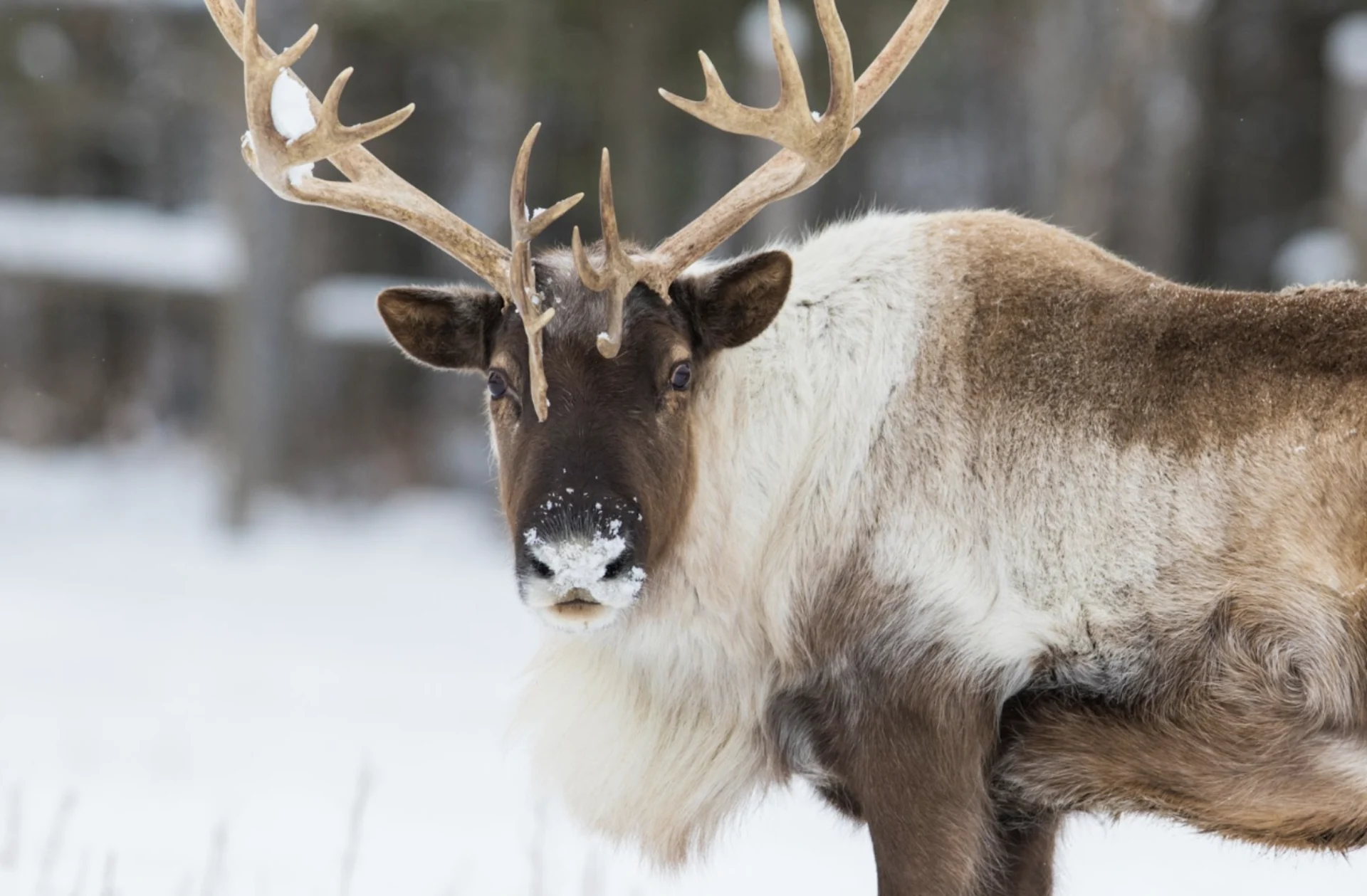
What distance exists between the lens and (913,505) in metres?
3.69

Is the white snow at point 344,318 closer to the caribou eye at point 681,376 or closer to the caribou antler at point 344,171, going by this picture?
the caribou antler at point 344,171

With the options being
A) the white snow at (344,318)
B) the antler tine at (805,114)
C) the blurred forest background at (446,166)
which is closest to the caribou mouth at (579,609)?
the antler tine at (805,114)

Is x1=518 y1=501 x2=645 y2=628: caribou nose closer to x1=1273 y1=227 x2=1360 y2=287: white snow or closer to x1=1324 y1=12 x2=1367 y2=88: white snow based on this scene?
x1=1273 y1=227 x2=1360 y2=287: white snow

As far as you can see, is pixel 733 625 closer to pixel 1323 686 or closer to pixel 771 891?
pixel 1323 686

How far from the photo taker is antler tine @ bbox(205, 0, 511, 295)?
3838 mm

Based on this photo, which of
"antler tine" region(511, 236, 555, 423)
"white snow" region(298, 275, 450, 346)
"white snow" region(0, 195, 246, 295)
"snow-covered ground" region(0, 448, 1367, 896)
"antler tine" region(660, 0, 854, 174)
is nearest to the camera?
"antler tine" region(511, 236, 555, 423)

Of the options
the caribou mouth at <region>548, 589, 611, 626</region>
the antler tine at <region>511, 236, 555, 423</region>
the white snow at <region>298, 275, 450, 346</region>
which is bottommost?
the caribou mouth at <region>548, 589, 611, 626</region>

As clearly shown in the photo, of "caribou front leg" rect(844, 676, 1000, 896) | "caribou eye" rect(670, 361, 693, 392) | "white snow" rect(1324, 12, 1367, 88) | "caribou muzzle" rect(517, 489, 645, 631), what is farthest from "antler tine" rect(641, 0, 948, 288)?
"white snow" rect(1324, 12, 1367, 88)

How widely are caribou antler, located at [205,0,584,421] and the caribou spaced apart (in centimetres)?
1

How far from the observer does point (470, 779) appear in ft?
22.5

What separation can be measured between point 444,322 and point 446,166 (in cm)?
1399

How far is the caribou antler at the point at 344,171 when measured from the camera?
12.2ft

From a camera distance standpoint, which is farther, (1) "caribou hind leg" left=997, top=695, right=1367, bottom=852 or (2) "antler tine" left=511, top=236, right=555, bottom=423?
(2) "antler tine" left=511, top=236, right=555, bottom=423

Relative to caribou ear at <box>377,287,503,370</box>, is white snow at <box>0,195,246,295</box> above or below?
above
